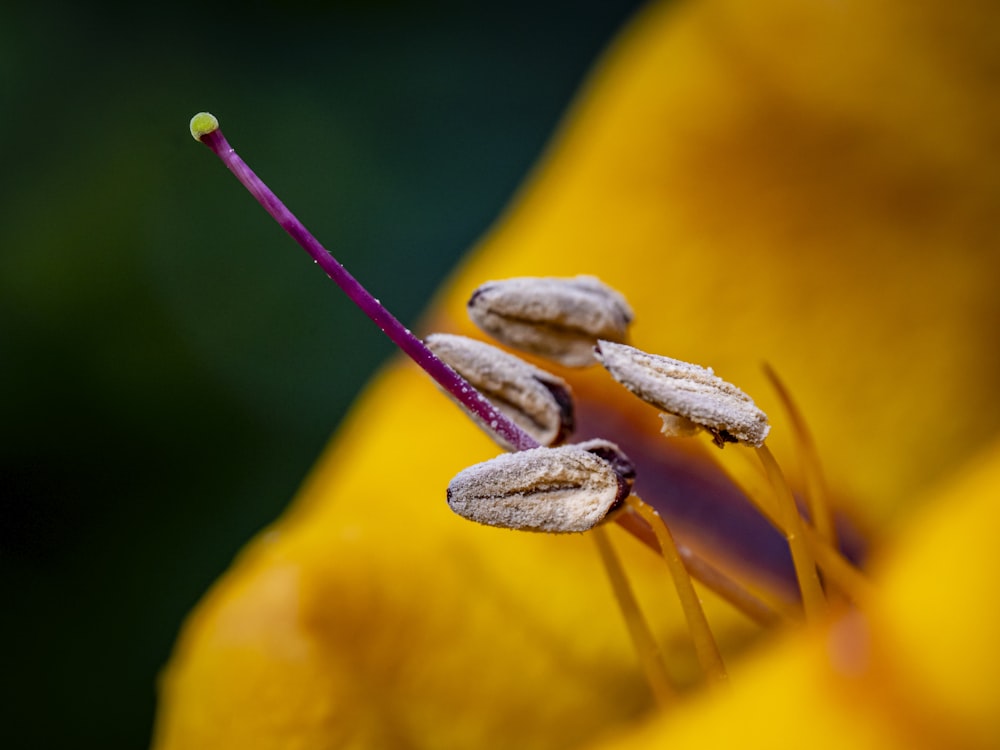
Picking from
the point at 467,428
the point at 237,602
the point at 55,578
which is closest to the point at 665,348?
the point at 467,428

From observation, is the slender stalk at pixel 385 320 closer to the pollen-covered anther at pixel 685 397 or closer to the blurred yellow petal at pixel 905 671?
the pollen-covered anther at pixel 685 397

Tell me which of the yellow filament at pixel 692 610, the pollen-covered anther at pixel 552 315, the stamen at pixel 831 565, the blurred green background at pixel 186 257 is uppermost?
the blurred green background at pixel 186 257

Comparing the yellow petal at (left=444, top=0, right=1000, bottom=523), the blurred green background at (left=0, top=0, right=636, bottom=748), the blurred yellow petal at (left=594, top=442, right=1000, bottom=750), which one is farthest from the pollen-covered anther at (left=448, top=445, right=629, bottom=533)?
the blurred green background at (left=0, top=0, right=636, bottom=748)

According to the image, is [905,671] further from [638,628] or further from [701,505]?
[701,505]

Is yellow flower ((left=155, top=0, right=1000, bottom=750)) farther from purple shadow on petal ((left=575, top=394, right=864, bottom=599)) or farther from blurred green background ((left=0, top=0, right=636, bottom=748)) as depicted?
blurred green background ((left=0, top=0, right=636, bottom=748))

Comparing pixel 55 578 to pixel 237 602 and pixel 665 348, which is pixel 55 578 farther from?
pixel 665 348

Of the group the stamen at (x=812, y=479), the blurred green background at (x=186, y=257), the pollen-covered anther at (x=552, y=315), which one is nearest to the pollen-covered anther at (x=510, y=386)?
the pollen-covered anther at (x=552, y=315)

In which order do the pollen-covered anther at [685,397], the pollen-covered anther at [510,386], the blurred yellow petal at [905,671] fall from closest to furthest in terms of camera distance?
the blurred yellow petal at [905,671] < the pollen-covered anther at [685,397] < the pollen-covered anther at [510,386]
